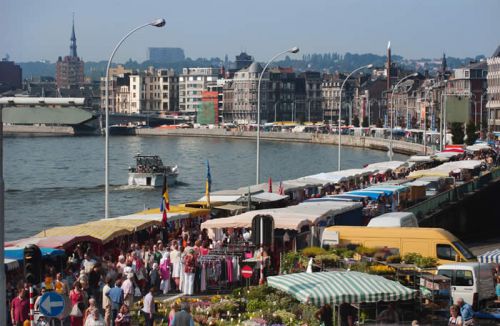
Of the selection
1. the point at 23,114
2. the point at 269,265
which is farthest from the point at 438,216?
the point at 23,114

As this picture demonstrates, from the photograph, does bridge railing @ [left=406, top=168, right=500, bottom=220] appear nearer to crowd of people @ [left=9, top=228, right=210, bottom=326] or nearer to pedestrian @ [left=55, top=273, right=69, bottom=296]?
crowd of people @ [left=9, top=228, right=210, bottom=326]

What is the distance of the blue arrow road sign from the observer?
13.1m

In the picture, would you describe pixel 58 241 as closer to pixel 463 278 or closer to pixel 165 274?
pixel 165 274

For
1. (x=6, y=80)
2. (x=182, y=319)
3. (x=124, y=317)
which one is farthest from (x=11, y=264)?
(x=182, y=319)

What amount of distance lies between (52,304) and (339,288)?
14.4ft

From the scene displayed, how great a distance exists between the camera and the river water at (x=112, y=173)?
5775 centimetres

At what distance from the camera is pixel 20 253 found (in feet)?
68.2

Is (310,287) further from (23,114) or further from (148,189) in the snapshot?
(148,189)

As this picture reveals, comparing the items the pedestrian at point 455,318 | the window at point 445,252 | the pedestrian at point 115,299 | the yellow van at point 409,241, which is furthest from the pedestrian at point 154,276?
the pedestrian at point 455,318

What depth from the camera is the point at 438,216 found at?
119 ft

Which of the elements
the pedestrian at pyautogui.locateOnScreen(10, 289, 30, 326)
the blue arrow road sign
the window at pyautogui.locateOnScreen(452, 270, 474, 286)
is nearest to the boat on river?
the window at pyautogui.locateOnScreen(452, 270, 474, 286)

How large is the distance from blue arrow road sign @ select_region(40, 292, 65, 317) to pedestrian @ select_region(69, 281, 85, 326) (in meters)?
3.92

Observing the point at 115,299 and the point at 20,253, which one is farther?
the point at 20,253

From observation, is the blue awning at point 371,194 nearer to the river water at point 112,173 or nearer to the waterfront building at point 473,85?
the river water at point 112,173
